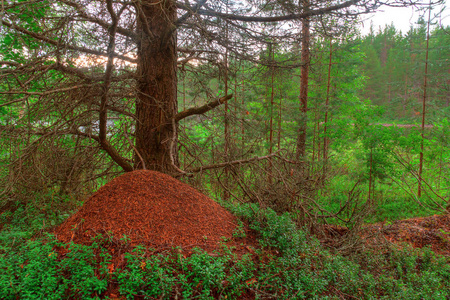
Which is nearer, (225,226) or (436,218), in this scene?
(225,226)

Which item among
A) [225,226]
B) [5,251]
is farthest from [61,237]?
[225,226]

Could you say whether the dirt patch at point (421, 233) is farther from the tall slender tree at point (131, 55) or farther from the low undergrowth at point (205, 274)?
the tall slender tree at point (131, 55)

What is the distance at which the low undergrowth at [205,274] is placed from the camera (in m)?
2.31

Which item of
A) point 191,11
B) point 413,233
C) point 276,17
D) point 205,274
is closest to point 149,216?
point 205,274

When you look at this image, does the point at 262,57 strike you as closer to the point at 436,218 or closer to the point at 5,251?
the point at 5,251

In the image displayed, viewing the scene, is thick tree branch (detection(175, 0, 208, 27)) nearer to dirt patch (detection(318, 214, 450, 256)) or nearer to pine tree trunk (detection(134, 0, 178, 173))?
pine tree trunk (detection(134, 0, 178, 173))

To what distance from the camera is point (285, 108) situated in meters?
10.6

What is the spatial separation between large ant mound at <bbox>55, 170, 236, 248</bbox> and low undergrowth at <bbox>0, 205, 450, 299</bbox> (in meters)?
0.22

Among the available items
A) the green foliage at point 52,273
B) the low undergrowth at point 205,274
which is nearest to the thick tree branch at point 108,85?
the low undergrowth at point 205,274

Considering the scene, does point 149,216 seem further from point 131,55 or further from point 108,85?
point 131,55

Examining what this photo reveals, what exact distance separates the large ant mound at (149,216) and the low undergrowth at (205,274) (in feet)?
0.72

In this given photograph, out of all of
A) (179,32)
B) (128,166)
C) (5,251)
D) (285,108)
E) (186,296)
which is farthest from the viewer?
(285,108)

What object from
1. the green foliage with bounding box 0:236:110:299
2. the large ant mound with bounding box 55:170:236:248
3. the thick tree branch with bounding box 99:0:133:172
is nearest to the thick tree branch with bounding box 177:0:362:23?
the thick tree branch with bounding box 99:0:133:172

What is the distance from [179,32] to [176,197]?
3426 millimetres
